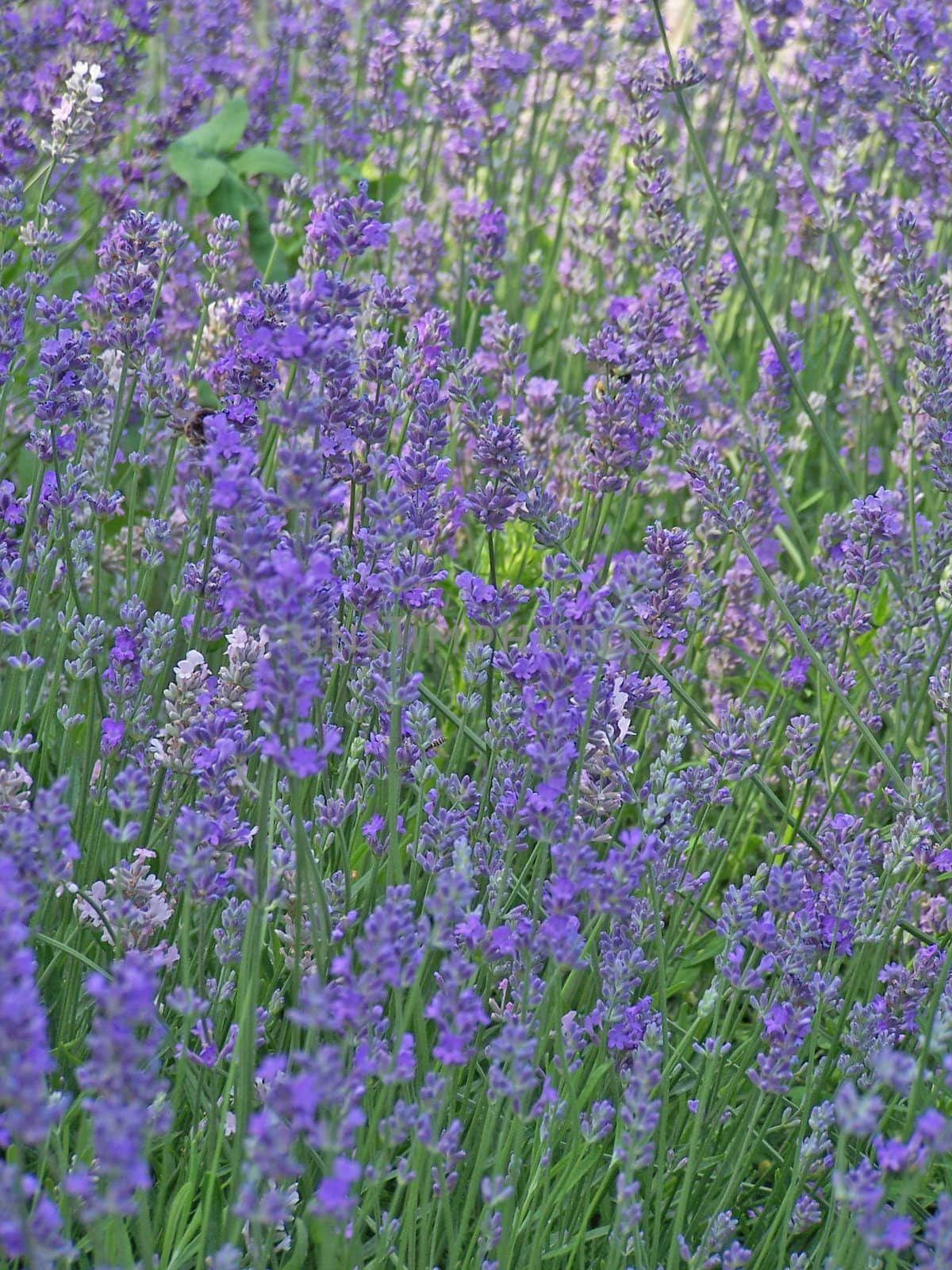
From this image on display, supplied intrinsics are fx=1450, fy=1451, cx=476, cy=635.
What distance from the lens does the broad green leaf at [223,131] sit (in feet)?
12.1

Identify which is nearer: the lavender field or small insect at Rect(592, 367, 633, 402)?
the lavender field

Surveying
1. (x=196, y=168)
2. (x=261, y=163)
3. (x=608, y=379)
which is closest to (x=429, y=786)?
(x=608, y=379)

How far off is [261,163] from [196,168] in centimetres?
23

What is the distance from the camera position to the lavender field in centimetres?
135

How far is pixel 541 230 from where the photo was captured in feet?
16.7

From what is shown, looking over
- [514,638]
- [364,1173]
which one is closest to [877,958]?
[364,1173]

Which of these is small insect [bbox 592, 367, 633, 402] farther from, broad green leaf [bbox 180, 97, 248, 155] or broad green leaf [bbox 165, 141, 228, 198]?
broad green leaf [bbox 180, 97, 248, 155]

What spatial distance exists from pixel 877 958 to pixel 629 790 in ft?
1.86

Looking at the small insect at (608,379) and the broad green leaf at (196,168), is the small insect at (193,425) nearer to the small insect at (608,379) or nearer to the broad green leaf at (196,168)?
the small insect at (608,379)

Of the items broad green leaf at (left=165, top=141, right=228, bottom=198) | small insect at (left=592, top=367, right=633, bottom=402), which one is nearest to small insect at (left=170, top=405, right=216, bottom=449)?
small insect at (left=592, top=367, right=633, bottom=402)

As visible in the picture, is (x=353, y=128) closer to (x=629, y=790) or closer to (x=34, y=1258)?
(x=629, y=790)

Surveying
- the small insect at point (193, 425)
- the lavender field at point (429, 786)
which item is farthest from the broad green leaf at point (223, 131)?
the small insect at point (193, 425)

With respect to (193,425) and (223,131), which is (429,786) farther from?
(223,131)

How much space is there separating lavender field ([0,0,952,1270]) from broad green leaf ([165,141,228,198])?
0.01 meters
